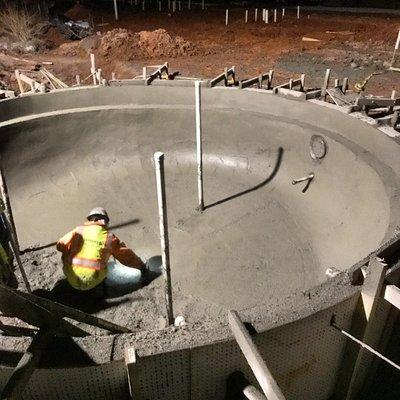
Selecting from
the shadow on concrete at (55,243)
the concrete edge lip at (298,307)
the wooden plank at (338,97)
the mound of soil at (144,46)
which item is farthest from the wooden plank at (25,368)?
the mound of soil at (144,46)

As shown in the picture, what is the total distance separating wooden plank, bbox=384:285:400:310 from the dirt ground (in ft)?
32.2

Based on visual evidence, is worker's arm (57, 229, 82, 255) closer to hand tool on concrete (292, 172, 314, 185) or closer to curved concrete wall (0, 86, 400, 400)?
curved concrete wall (0, 86, 400, 400)

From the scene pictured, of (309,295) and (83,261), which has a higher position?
(309,295)

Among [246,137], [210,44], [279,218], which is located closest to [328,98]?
[246,137]

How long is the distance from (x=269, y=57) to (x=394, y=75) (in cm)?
445

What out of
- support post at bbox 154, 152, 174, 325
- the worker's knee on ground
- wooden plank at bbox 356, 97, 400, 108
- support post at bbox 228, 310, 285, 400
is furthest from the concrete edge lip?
wooden plank at bbox 356, 97, 400, 108

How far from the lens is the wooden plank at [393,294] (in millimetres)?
3534

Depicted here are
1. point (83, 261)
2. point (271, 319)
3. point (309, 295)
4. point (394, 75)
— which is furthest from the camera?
point (394, 75)

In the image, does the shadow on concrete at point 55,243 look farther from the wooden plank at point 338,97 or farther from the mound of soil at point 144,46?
the mound of soil at point 144,46

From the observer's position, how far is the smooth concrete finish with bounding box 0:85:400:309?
592cm

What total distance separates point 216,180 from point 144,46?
33.3 ft

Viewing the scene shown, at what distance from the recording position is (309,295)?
3.64 m

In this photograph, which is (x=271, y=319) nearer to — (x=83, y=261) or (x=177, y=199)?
(x=83, y=261)

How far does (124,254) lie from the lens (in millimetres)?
5297
